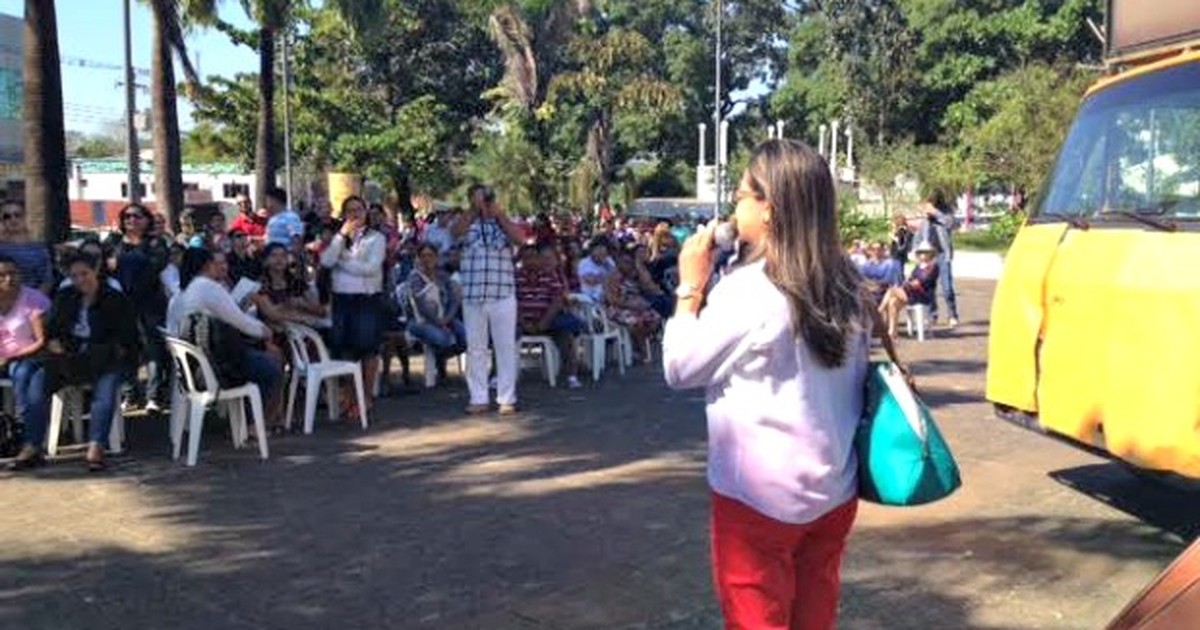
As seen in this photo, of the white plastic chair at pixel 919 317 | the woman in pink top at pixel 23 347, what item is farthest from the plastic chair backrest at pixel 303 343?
the white plastic chair at pixel 919 317

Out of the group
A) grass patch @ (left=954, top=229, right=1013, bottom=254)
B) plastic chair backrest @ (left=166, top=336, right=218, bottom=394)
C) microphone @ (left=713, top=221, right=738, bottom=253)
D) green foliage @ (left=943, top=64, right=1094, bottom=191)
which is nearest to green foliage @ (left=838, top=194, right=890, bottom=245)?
grass patch @ (left=954, top=229, right=1013, bottom=254)

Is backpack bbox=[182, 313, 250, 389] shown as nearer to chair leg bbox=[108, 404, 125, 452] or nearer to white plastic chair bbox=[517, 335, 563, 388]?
chair leg bbox=[108, 404, 125, 452]

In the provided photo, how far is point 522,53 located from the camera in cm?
3562

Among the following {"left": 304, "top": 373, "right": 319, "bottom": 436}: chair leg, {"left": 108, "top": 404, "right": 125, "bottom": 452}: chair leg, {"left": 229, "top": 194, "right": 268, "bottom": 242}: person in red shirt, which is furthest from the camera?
{"left": 229, "top": 194, "right": 268, "bottom": 242}: person in red shirt

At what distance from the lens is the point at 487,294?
30.5 ft

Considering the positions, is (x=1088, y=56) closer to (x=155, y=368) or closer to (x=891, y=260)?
(x=891, y=260)

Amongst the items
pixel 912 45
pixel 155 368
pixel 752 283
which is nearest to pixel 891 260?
pixel 155 368

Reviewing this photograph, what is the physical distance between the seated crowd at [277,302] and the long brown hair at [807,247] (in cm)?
564

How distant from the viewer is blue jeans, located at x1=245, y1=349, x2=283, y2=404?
26.5ft

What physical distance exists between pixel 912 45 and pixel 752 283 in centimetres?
5196

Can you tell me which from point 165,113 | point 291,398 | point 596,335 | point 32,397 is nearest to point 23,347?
point 32,397

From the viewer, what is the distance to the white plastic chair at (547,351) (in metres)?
11.1

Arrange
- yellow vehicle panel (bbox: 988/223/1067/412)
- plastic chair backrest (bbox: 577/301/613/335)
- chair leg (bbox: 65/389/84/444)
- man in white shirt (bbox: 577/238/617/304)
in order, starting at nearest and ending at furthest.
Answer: yellow vehicle panel (bbox: 988/223/1067/412), chair leg (bbox: 65/389/84/444), plastic chair backrest (bbox: 577/301/613/335), man in white shirt (bbox: 577/238/617/304)

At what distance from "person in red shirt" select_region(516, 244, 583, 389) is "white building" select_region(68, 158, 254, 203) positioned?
31.5 m
